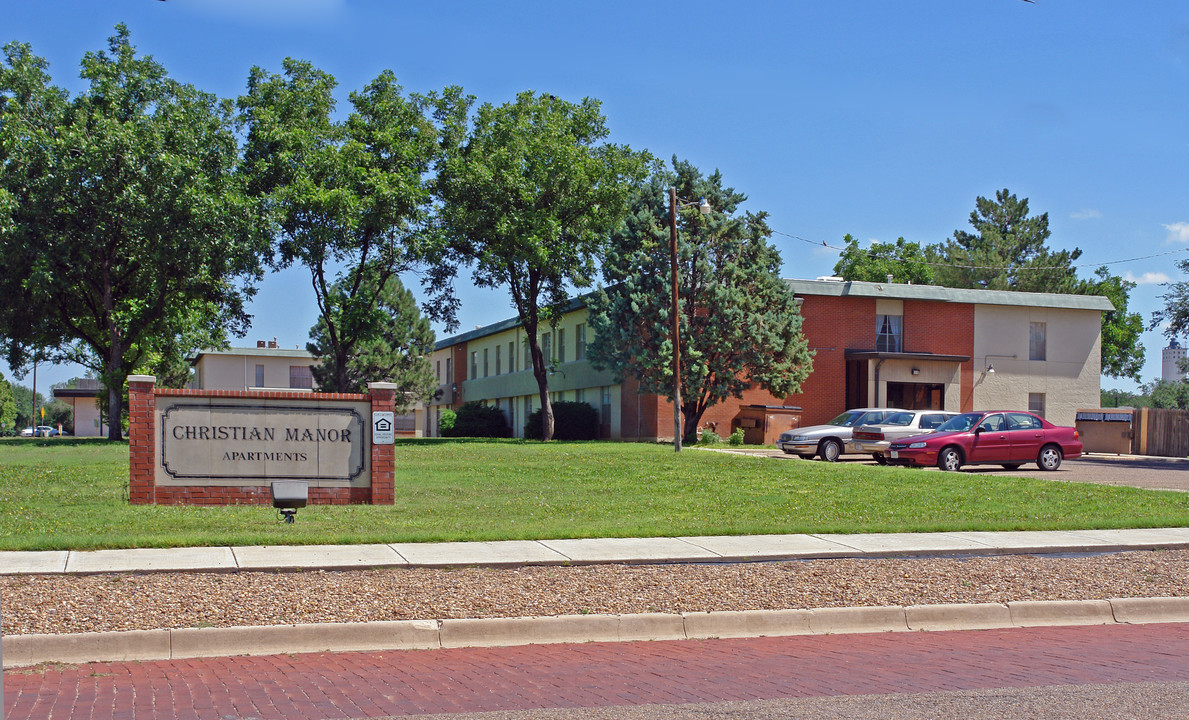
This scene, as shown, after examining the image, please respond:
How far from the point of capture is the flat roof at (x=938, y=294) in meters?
43.3

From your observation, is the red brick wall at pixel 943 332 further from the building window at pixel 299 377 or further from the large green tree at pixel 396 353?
the building window at pixel 299 377

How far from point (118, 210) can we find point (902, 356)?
1152 inches

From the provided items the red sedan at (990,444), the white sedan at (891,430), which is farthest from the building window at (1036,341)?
the red sedan at (990,444)

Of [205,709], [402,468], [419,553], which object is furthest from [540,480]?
[205,709]

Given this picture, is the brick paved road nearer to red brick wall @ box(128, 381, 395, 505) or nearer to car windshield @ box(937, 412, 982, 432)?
red brick wall @ box(128, 381, 395, 505)

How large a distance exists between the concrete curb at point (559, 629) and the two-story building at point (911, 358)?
3090 cm

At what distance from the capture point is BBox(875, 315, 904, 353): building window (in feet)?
146

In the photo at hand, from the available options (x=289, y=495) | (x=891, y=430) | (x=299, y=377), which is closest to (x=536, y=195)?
(x=891, y=430)

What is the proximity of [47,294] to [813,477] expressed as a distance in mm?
27257

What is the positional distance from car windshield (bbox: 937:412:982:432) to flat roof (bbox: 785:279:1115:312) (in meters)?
14.4

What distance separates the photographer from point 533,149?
38062mm

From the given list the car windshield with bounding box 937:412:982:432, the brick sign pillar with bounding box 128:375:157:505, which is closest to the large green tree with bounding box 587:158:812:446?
the car windshield with bounding box 937:412:982:432

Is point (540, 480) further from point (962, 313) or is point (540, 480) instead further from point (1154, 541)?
point (962, 313)

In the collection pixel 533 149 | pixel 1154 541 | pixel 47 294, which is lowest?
pixel 1154 541
